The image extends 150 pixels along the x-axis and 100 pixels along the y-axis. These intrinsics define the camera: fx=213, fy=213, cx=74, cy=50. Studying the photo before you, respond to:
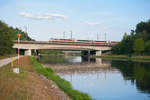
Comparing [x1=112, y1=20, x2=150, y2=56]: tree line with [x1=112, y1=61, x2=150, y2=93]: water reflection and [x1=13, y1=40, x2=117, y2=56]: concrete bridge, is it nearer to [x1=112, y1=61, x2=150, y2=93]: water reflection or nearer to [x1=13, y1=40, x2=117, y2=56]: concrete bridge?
[x1=13, y1=40, x2=117, y2=56]: concrete bridge

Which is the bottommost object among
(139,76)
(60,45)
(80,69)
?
(80,69)

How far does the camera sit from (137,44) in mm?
75875

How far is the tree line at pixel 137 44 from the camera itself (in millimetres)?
75812

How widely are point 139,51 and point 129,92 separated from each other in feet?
200

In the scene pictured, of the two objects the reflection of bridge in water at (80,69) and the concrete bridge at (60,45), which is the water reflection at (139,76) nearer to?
the reflection of bridge in water at (80,69)

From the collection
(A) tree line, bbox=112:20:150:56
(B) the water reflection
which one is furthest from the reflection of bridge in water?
(A) tree line, bbox=112:20:150:56

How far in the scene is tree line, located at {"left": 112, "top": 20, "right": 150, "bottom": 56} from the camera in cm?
7581

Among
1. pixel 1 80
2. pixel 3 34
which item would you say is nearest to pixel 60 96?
pixel 1 80

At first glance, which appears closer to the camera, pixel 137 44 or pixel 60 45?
pixel 137 44

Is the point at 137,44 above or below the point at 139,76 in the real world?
above

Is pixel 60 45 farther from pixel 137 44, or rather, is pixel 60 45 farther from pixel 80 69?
pixel 80 69

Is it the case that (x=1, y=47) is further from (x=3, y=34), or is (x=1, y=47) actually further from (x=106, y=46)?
(x=106, y=46)

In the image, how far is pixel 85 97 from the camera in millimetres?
14258

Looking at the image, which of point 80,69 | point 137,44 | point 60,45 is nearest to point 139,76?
point 80,69
